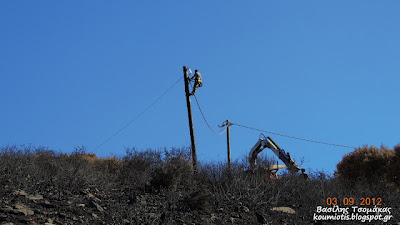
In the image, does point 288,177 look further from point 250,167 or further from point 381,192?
point 381,192

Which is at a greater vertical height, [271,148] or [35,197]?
[271,148]

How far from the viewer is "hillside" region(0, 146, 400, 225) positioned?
1028cm

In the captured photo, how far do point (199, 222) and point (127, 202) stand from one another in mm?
2446

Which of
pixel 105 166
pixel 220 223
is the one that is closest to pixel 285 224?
pixel 220 223

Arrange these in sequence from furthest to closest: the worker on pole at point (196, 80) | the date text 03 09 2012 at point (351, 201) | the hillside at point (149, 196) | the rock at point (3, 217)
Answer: the worker on pole at point (196, 80) → the date text 03 09 2012 at point (351, 201) → the hillside at point (149, 196) → the rock at point (3, 217)

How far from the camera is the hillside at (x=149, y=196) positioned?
10281 mm

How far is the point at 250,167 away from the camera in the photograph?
55.5ft

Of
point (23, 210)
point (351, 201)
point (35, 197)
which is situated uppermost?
point (351, 201)

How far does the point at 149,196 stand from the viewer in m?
12.8

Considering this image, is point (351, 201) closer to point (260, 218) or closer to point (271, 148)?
Result: point (260, 218)

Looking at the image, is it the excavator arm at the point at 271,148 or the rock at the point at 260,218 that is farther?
the excavator arm at the point at 271,148

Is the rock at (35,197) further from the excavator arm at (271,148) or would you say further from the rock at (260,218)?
the excavator arm at (271,148)

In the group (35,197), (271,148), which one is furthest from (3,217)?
(271,148)

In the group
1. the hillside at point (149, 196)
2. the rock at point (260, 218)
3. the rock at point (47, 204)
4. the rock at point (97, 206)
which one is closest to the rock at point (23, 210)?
the hillside at point (149, 196)
